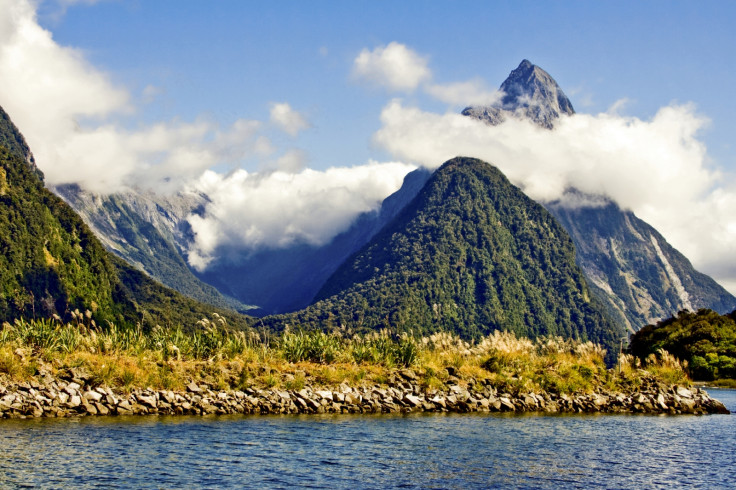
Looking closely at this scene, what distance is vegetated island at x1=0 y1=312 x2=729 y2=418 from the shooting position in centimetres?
4775

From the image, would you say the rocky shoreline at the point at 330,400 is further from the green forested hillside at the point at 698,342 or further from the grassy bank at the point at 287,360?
the green forested hillside at the point at 698,342

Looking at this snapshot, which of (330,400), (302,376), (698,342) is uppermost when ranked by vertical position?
(698,342)

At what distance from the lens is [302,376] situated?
55.6 metres

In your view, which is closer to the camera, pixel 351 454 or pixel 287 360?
pixel 351 454

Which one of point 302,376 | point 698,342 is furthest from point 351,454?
point 698,342

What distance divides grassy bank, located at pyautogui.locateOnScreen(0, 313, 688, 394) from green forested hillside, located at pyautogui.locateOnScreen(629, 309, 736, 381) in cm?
6142

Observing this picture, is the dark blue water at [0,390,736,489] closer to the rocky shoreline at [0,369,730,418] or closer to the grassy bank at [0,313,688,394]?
the rocky shoreline at [0,369,730,418]

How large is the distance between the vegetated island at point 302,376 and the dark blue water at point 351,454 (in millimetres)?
2970

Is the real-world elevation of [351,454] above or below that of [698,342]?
below

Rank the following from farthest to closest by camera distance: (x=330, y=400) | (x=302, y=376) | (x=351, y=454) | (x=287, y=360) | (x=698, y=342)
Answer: (x=698, y=342)
(x=287, y=360)
(x=302, y=376)
(x=330, y=400)
(x=351, y=454)

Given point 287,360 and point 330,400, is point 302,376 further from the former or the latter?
point 287,360

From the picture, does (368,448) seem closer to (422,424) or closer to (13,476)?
(422,424)

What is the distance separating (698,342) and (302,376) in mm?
103752

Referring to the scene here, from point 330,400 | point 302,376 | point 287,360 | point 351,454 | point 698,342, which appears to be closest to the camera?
point 351,454
